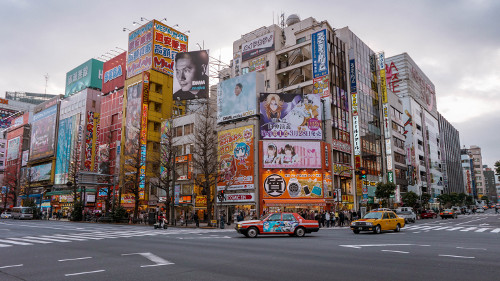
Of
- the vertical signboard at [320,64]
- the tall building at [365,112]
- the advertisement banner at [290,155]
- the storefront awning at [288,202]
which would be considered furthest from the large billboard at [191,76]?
the tall building at [365,112]

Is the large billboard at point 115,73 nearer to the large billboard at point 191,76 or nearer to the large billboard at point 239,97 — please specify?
the large billboard at point 191,76

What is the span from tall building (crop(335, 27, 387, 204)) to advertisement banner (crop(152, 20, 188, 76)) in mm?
29457

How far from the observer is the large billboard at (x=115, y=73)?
71.2 metres

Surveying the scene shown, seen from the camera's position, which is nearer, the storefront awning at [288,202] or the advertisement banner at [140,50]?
the storefront awning at [288,202]

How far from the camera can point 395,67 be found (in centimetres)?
9900

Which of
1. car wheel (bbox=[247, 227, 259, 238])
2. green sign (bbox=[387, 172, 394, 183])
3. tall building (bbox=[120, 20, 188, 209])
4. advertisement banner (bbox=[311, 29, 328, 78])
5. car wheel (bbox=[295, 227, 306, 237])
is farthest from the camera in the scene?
green sign (bbox=[387, 172, 394, 183])

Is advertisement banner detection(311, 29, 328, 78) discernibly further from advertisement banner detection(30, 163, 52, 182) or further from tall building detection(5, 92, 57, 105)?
tall building detection(5, 92, 57, 105)

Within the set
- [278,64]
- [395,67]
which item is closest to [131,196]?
[278,64]

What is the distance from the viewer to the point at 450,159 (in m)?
126

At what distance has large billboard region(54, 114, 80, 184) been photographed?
7531 centimetres

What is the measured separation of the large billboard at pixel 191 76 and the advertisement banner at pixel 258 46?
11713mm

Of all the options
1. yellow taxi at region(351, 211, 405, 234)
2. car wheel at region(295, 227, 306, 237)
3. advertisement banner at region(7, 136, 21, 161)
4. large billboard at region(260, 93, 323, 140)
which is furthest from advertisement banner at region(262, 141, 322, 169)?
advertisement banner at region(7, 136, 21, 161)

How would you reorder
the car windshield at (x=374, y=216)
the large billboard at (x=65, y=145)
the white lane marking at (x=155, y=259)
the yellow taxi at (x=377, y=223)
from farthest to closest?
the large billboard at (x=65, y=145) → the car windshield at (x=374, y=216) → the yellow taxi at (x=377, y=223) → the white lane marking at (x=155, y=259)

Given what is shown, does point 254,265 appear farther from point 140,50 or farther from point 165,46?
point 140,50
